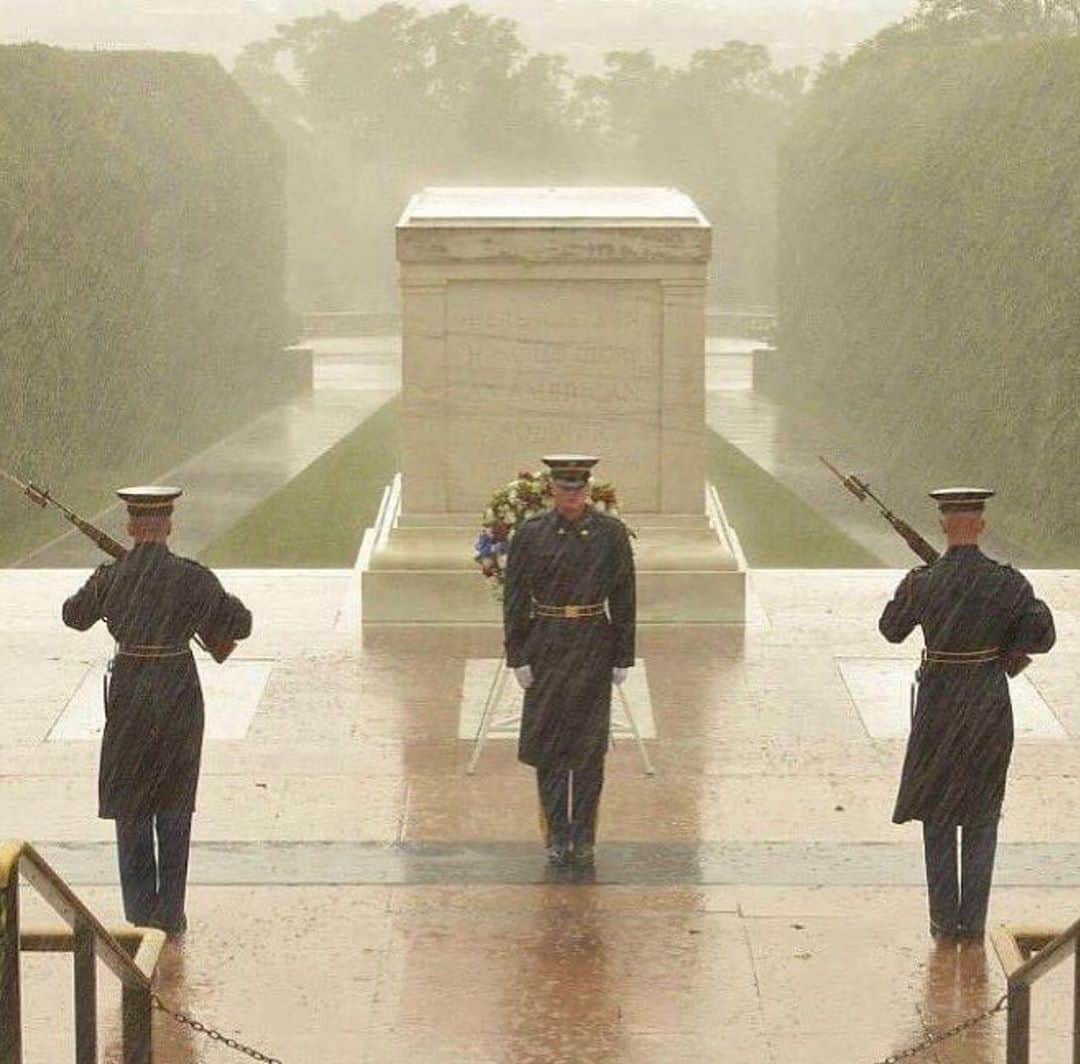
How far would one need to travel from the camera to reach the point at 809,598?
A: 14656 millimetres

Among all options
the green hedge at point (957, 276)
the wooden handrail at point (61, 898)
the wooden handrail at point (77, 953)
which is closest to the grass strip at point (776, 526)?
the green hedge at point (957, 276)

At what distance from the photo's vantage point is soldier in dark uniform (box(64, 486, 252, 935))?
8086mm

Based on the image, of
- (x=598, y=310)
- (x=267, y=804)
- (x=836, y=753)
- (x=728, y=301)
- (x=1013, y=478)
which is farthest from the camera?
(x=728, y=301)

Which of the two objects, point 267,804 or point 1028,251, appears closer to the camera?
point 267,804

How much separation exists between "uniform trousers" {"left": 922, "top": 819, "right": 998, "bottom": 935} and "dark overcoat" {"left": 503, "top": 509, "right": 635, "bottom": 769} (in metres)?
1.34

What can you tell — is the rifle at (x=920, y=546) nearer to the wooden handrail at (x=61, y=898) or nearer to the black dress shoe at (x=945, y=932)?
the black dress shoe at (x=945, y=932)

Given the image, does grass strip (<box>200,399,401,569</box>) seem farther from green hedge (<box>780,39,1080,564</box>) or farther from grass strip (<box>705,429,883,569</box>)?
green hedge (<box>780,39,1080,564</box>)

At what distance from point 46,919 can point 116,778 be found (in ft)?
1.75

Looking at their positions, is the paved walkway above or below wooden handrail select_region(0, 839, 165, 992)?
below

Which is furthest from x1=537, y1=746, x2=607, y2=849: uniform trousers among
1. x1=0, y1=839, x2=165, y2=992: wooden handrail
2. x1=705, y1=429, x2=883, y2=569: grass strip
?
x1=705, y1=429, x2=883, y2=569: grass strip

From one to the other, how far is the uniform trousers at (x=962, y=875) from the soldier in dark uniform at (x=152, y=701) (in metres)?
2.31

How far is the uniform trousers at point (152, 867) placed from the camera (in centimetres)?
Result: 810

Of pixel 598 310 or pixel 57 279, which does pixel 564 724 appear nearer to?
pixel 598 310

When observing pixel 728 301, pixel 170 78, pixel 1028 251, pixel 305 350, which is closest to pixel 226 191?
pixel 170 78
